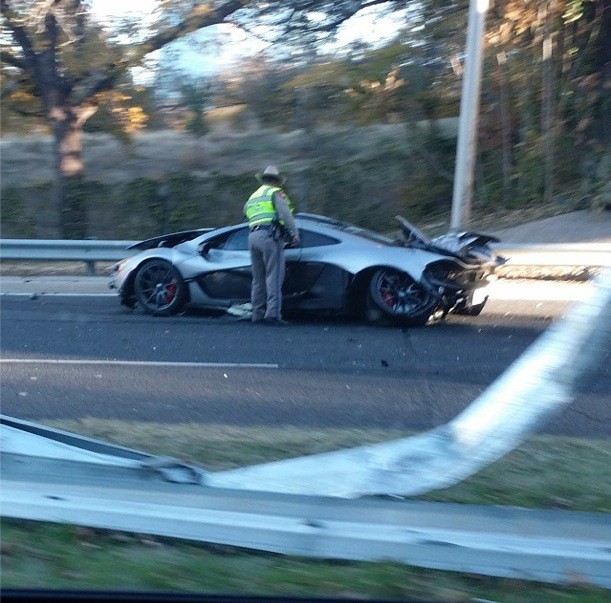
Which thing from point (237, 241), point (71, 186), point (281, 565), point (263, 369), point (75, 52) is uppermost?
point (75, 52)

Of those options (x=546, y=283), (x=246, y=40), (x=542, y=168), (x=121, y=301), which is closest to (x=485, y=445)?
(x=121, y=301)

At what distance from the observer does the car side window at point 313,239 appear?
10.5m

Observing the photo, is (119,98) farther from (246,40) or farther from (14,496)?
(14,496)

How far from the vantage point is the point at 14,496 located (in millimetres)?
3844

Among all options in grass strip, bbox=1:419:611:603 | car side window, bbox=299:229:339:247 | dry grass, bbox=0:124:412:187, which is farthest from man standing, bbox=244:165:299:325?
dry grass, bbox=0:124:412:187

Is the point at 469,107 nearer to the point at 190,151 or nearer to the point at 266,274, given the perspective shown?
the point at 266,274

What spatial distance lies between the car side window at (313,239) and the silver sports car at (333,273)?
0.01m

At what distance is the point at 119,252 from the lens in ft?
50.0

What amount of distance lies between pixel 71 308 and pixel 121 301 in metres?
0.90

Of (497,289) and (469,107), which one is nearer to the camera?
(497,289)

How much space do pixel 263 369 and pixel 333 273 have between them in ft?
7.85

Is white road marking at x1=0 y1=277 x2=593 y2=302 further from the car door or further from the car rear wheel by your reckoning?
the car door

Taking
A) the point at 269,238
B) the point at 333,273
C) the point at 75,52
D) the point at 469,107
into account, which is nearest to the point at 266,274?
the point at 269,238

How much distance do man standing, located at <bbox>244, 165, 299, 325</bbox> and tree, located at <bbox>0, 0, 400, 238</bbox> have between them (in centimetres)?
1112
